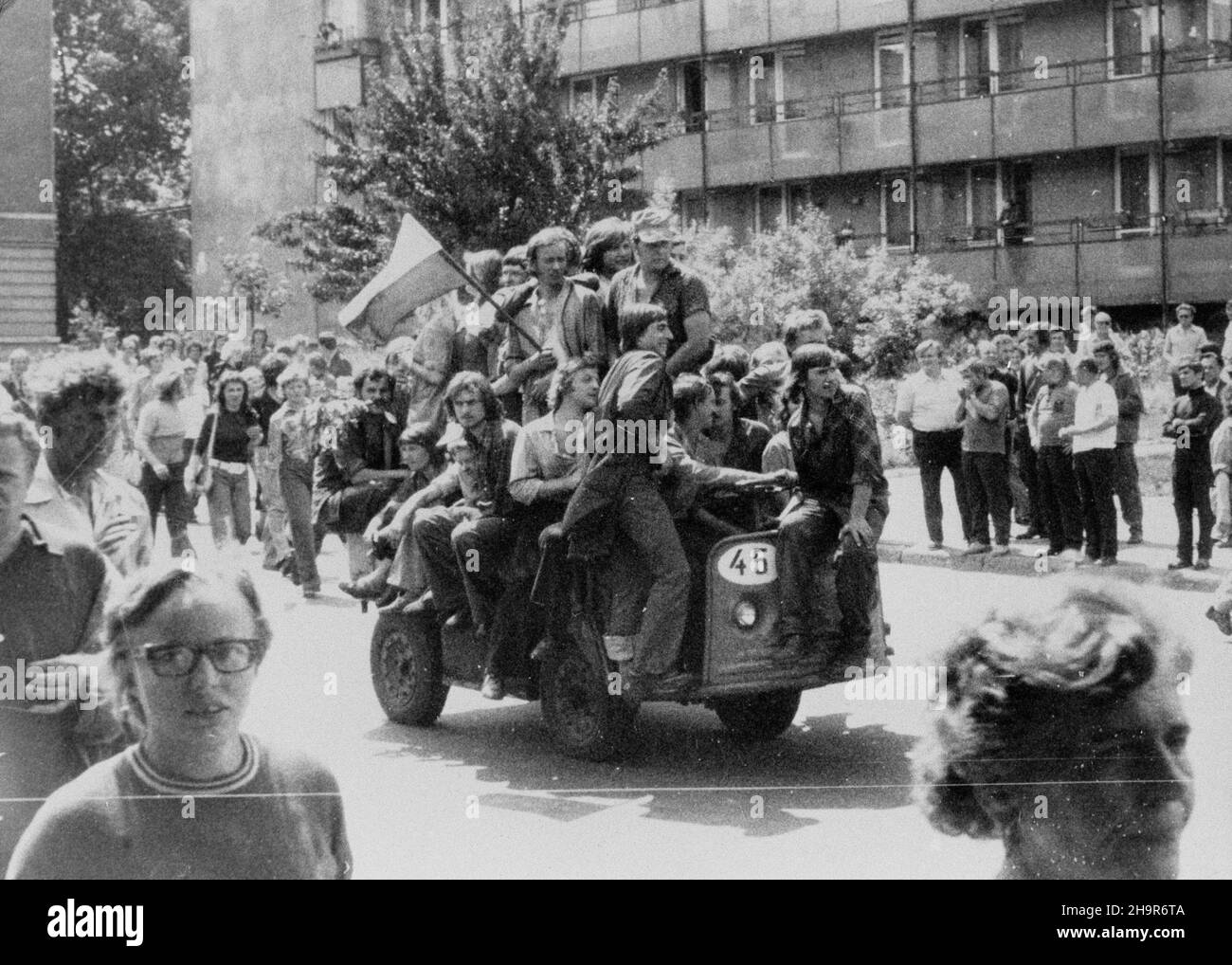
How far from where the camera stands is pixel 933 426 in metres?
4.04

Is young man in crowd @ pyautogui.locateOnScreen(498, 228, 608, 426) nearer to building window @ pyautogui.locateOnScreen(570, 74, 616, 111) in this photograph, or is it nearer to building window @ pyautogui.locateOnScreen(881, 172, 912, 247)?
building window @ pyautogui.locateOnScreen(570, 74, 616, 111)

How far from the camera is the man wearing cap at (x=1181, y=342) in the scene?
3.44 m

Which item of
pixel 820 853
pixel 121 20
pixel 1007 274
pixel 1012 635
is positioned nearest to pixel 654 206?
pixel 1007 274

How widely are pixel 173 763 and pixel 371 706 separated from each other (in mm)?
1912

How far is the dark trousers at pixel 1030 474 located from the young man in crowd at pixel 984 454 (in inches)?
1.9

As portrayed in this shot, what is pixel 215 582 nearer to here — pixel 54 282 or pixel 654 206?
pixel 54 282

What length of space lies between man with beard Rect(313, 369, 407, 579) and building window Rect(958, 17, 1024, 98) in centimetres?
219

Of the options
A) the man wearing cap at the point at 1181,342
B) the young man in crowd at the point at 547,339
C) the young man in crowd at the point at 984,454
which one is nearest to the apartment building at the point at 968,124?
the man wearing cap at the point at 1181,342

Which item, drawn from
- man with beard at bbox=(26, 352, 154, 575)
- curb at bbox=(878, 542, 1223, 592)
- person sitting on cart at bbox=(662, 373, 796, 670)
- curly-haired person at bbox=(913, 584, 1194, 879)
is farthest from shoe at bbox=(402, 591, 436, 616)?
curly-haired person at bbox=(913, 584, 1194, 879)

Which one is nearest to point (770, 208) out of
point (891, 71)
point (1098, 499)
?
point (891, 71)

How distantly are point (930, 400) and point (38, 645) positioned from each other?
1.98 metres

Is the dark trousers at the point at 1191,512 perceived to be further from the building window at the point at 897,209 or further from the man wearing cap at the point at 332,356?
the man wearing cap at the point at 332,356

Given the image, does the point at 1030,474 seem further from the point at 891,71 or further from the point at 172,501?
the point at 172,501

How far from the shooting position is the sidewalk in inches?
126
